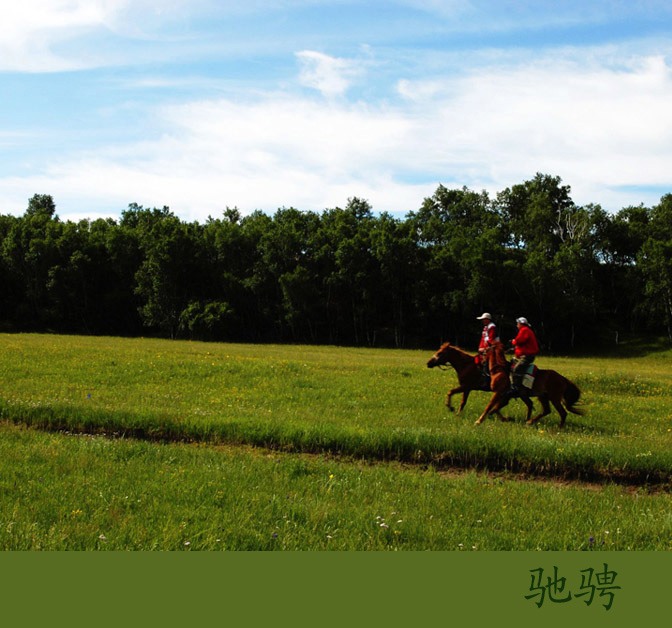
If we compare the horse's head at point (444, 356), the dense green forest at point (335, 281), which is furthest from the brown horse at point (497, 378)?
the dense green forest at point (335, 281)

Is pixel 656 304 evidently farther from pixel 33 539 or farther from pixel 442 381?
pixel 33 539

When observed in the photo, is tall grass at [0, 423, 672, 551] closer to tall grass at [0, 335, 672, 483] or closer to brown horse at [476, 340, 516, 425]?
tall grass at [0, 335, 672, 483]

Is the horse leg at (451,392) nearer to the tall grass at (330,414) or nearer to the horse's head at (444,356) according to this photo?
the tall grass at (330,414)

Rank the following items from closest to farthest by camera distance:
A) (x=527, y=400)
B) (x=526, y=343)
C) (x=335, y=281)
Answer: (x=526, y=343)
(x=527, y=400)
(x=335, y=281)

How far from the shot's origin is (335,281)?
3091 inches

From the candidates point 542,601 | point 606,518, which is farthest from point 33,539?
point 606,518

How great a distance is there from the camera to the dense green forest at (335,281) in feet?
245

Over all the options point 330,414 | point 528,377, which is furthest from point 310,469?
point 528,377

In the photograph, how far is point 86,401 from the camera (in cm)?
1691

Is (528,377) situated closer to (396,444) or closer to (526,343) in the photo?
(526,343)

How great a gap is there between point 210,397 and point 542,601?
15.1m

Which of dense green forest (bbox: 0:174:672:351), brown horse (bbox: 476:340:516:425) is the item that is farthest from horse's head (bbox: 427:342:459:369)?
dense green forest (bbox: 0:174:672:351)

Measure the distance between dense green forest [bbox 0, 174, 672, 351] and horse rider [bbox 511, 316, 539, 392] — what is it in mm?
55974

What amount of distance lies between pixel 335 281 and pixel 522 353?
6223 cm
